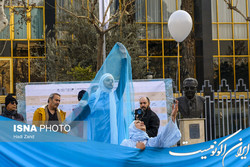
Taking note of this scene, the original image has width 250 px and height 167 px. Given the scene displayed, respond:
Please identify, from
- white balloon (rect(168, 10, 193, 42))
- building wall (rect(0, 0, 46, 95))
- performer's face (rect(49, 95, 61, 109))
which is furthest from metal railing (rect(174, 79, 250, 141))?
building wall (rect(0, 0, 46, 95))

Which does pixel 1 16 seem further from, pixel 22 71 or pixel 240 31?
pixel 240 31

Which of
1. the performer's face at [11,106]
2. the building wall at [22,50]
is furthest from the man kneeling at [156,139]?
the building wall at [22,50]

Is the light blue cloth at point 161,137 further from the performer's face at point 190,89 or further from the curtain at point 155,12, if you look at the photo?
the curtain at point 155,12

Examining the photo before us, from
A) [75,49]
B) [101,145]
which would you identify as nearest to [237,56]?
[75,49]

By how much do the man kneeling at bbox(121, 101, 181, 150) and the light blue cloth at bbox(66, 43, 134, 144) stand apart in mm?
1574

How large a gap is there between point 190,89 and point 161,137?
3.86 meters

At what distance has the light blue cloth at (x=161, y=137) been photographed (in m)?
4.59

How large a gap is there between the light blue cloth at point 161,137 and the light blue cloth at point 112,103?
1.57 meters

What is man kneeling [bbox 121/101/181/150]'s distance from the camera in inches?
180

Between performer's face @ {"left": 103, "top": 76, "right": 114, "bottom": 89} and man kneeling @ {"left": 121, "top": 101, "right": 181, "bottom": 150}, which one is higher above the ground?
performer's face @ {"left": 103, "top": 76, "right": 114, "bottom": 89}

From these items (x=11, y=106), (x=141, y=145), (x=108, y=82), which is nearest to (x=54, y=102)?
(x=11, y=106)

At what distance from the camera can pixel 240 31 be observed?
21.2m

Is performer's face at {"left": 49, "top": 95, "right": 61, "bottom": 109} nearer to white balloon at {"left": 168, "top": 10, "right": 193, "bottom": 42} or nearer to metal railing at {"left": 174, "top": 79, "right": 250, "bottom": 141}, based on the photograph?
metal railing at {"left": 174, "top": 79, "right": 250, "bottom": 141}

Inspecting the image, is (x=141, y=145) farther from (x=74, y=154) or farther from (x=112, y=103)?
(x=112, y=103)
